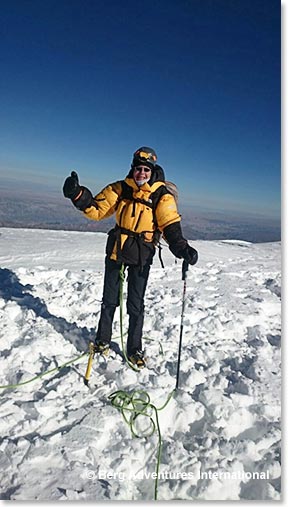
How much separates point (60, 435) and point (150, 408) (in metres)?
0.79

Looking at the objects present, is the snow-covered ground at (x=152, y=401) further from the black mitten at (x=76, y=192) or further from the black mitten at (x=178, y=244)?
the black mitten at (x=76, y=192)

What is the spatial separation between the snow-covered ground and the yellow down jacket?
1.28m

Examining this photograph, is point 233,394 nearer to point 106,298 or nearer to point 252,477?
point 252,477

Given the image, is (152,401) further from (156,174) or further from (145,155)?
(145,155)

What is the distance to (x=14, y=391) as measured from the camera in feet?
11.2

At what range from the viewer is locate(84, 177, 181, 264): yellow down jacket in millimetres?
3719

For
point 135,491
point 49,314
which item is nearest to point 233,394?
point 135,491

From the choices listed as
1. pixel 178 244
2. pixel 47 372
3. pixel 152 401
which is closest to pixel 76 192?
pixel 178 244

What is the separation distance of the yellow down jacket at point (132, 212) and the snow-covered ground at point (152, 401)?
50.5 inches

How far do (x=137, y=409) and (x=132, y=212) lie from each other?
1.83m

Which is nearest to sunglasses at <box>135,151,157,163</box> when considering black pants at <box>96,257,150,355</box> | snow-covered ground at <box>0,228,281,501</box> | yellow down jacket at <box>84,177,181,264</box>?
yellow down jacket at <box>84,177,181,264</box>

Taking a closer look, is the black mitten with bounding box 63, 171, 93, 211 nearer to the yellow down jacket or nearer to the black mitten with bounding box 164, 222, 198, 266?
the yellow down jacket

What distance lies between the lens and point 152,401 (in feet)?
10.9

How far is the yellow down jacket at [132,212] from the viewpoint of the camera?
12.2 ft
